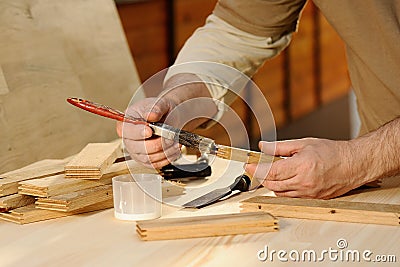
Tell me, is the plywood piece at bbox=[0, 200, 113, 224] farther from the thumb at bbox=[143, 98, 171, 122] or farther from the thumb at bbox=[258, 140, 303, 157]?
the thumb at bbox=[258, 140, 303, 157]

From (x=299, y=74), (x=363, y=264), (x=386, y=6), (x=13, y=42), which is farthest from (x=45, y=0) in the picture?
(x=299, y=74)

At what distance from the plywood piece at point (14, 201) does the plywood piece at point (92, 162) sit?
0.25 ft

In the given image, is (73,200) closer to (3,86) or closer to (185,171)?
(185,171)

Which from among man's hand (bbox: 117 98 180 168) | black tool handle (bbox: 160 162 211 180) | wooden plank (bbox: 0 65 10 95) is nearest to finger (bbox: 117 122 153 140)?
man's hand (bbox: 117 98 180 168)

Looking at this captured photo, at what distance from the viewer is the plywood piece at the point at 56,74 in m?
1.57

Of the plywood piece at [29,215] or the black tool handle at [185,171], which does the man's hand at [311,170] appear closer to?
the black tool handle at [185,171]

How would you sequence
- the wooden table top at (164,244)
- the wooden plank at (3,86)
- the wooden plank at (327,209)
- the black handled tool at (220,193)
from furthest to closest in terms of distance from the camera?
1. the wooden plank at (3,86)
2. the black handled tool at (220,193)
3. the wooden plank at (327,209)
4. the wooden table top at (164,244)

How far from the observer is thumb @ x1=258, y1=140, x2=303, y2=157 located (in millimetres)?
1299

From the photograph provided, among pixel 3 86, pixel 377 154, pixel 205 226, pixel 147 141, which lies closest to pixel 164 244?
pixel 205 226

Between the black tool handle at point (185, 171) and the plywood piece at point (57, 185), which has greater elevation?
the plywood piece at point (57, 185)

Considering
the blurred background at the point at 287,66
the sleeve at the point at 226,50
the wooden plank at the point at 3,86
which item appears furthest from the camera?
the blurred background at the point at 287,66

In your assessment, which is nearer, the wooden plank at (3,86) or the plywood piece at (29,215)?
the plywood piece at (29,215)

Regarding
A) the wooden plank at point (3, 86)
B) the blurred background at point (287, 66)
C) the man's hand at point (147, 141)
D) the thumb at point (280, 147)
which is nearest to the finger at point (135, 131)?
the man's hand at point (147, 141)

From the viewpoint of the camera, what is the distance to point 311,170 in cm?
127
